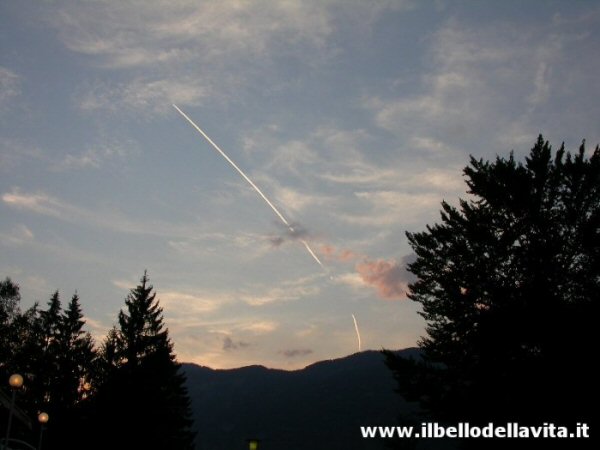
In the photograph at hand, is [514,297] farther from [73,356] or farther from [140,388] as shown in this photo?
[73,356]

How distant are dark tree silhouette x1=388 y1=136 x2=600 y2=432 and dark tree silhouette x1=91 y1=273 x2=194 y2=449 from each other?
15.9 m

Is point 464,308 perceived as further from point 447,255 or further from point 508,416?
point 508,416

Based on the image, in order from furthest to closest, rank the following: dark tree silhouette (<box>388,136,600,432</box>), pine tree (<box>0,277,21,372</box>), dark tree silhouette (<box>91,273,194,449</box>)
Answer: pine tree (<box>0,277,21,372</box>) → dark tree silhouette (<box>91,273,194,449</box>) → dark tree silhouette (<box>388,136,600,432</box>)

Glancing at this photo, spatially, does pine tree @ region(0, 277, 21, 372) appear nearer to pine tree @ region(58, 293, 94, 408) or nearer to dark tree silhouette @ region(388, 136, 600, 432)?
pine tree @ region(58, 293, 94, 408)

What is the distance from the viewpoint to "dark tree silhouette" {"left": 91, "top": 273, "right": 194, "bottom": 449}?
31078 mm

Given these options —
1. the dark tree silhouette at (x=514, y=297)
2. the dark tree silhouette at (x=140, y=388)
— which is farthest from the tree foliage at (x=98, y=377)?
the dark tree silhouette at (x=514, y=297)

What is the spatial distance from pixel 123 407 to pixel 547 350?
956 inches

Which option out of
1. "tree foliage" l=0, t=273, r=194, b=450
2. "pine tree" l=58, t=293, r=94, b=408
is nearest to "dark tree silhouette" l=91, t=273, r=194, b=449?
"tree foliage" l=0, t=273, r=194, b=450

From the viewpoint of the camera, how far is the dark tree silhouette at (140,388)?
3108 cm

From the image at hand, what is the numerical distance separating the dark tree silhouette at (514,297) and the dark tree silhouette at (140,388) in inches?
626

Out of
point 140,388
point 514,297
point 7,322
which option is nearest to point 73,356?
point 7,322

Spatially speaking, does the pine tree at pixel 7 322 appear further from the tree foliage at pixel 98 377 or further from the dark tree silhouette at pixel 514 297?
the dark tree silhouette at pixel 514 297

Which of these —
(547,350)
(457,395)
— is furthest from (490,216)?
(457,395)

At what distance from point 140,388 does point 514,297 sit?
2304cm
